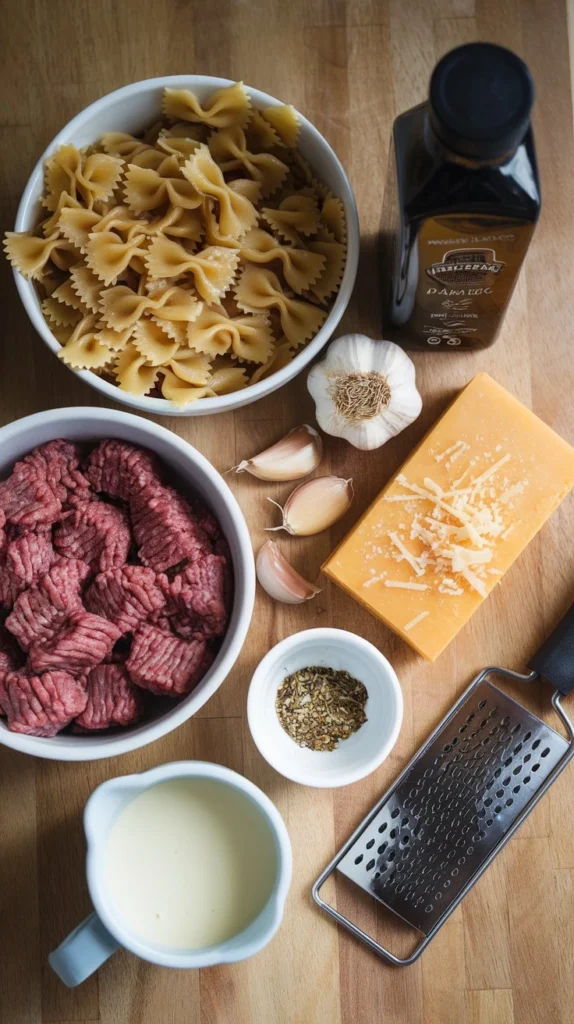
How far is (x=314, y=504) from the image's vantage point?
4.73ft

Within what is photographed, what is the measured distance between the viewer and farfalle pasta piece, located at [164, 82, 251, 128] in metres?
1.29

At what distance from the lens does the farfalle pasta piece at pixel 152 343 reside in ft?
4.33

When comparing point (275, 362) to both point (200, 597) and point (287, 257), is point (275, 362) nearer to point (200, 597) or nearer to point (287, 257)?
point (287, 257)

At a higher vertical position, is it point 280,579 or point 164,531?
point 164,531

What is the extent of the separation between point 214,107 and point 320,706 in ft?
3.02

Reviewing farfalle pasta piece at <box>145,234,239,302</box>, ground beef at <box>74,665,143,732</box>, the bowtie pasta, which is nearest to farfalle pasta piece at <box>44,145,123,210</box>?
the bowtie pasta

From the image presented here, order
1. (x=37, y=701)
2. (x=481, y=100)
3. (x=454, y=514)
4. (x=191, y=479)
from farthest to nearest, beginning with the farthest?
1. (x=454, y=514)
2. (x=191, y=479)
3. (x=37, y=701)
4. (x=481, y=100)

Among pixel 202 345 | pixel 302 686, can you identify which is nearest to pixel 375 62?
pixel 202 345

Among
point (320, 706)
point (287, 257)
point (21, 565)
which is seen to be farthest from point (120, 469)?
point (320, 706)

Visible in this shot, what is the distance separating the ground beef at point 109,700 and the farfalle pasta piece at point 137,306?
494 millimetres

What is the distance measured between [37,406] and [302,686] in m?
0.62

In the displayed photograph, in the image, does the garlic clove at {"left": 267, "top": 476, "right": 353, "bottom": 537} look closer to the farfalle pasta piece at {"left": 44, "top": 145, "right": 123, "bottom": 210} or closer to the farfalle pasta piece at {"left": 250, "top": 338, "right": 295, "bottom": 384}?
the farfalle pasta piece at {"left": 250, "top": 338, "right": 295, "bottom": 384}

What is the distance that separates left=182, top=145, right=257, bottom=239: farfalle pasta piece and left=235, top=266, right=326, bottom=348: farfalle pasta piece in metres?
0.07

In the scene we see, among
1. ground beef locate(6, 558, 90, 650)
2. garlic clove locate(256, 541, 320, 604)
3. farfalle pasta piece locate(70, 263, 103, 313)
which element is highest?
farfalle pasta piece locate(70, 263, 103, 313)
